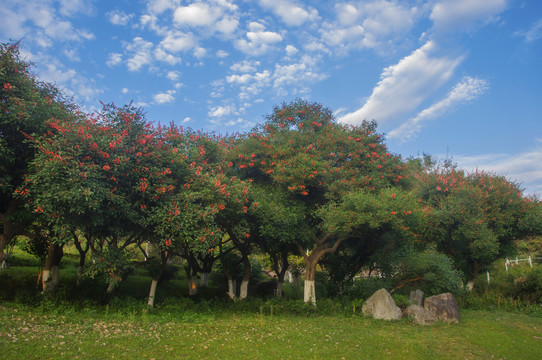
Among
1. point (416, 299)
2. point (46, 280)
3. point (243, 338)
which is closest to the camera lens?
point (243, 338)

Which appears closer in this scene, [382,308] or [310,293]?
[382,308]

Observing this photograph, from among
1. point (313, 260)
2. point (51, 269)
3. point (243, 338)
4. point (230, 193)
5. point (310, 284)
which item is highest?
point (230, 193)

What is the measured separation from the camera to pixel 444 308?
1642 centimetres

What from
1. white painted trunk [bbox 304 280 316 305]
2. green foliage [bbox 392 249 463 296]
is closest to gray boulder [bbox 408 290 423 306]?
green foliage [bbox 392 249 463 296]

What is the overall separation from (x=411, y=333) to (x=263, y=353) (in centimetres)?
727

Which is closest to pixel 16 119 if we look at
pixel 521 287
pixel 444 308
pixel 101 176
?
pixel 101 176

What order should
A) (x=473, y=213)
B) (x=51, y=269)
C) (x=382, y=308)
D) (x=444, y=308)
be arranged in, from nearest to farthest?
(x=444, y=308), (x=382, y=308), (x=51, y=269), (x=473, y=213)

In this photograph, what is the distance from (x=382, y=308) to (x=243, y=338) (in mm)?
8638

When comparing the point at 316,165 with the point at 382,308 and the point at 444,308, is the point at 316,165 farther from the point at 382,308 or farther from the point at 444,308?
the point at 444,308

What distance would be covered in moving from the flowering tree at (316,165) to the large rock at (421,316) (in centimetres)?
480

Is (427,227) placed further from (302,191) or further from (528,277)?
(302,191)

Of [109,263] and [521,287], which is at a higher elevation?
[109,263]

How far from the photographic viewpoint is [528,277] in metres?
23.7

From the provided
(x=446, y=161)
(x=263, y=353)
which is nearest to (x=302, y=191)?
(x=263, y=353)
